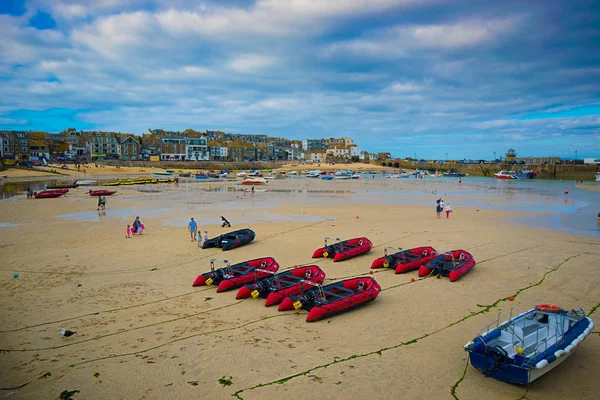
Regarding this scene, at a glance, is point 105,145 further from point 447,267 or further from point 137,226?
point 447,267

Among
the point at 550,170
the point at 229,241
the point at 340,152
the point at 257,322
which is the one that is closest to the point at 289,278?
the point at 257,322

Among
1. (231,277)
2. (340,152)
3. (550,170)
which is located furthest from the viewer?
(340,152)

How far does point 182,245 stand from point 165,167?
89.3m

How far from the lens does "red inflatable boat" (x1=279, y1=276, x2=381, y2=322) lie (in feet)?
31.3

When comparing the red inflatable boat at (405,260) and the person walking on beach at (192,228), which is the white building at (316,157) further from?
the red inflatable boat at (405,260)

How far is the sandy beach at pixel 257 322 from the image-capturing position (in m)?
6.78

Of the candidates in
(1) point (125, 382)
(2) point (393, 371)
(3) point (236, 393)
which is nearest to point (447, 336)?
(2) point (393, 371)

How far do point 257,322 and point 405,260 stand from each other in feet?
21.8

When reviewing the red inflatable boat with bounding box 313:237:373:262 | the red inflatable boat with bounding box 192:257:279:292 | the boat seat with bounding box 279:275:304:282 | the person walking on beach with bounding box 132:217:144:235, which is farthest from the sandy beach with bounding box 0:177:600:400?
the boat seat with bounding box 279:275:304:282

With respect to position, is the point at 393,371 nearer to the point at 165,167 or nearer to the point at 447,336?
the point at 447,336

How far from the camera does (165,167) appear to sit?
10081 centimetres

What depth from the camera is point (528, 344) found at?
7684 millimetres

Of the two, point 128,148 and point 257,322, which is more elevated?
point 128,148

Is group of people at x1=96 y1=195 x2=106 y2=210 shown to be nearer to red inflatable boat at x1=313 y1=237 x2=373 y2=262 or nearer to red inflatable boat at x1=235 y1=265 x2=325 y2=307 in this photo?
red inflatable boat at x1=313 y1=237 x2=373 y2=262
